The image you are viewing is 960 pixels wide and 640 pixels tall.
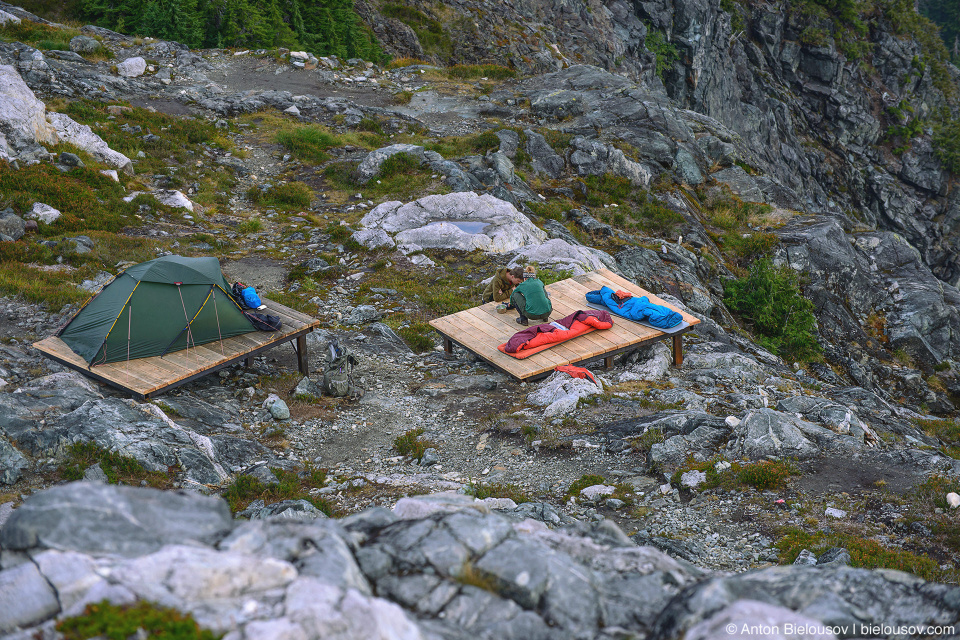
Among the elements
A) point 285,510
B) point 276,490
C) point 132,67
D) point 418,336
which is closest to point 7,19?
point 132,67

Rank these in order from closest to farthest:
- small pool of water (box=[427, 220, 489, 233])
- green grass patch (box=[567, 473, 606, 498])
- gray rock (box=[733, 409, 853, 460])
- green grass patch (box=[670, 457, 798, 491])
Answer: green grass patch (box=[670, 457, 798, 491]) → green grass patch (box=[567, 473, 606, 498]) → gray rock (box=[733, 409, 853, 460]) → small pool of water (box=[427, 220, 489, 233])

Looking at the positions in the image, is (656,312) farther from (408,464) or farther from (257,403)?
(257,403)

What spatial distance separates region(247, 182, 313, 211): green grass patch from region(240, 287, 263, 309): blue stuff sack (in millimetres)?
10289

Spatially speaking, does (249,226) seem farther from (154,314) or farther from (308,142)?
(154,314)

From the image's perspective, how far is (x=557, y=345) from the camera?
12.3 m

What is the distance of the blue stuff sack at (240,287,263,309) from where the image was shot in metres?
11.9

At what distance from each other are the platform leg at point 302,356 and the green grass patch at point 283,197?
10.3m

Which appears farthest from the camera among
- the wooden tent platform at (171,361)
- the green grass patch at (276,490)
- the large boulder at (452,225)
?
the large boulder at (452,225)

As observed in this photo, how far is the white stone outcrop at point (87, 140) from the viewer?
20.6 meters

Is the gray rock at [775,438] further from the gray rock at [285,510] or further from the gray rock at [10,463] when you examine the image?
the gray rock at [10,463]

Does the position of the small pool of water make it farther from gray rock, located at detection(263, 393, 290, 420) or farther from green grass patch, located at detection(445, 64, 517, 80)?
green grass patch, located at detection(445, 64, 517, 80)

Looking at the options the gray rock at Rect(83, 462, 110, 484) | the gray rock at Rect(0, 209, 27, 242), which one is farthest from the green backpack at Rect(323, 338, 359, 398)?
the gray rock at Rect(0, 209, 27, 242)

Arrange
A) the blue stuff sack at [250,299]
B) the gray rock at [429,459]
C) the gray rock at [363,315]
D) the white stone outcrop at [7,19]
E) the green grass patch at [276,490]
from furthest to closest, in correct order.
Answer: the white stone outcrop at [7,19], the gray rock at [363,315], the blue stuff sack at [250,299], the gray rock at [429,459], the green grass patch at [276,490]

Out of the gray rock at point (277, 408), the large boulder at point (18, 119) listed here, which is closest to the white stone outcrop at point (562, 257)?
the gray rock at point (277, 408)
